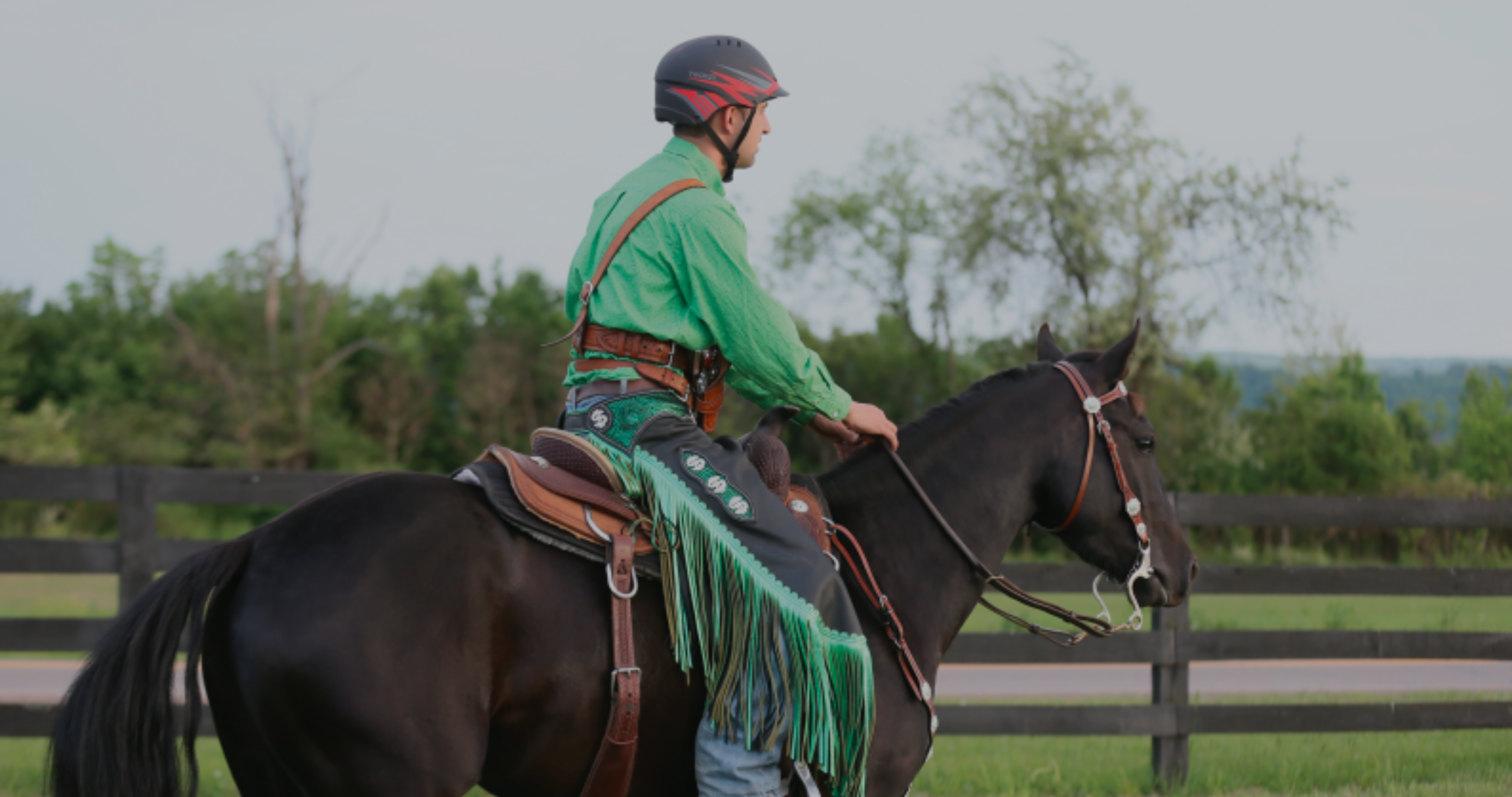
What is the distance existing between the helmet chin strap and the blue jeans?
55.2 inches

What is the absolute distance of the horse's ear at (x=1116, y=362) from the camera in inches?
125

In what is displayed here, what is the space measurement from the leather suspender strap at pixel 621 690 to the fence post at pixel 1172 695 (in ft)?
13.9

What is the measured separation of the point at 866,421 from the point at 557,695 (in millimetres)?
1057

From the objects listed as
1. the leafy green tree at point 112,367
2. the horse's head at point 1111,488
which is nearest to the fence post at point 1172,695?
the horse's head at point 1111,488

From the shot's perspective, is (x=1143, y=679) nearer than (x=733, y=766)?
No

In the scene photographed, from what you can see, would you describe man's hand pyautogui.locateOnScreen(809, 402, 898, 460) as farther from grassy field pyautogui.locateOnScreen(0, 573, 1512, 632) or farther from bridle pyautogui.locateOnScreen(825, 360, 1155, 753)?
grassy field pyautogui.locateOnScreen(0, 573, 1512, 632)

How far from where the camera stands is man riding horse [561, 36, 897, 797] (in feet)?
8.05

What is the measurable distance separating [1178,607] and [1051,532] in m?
3.07

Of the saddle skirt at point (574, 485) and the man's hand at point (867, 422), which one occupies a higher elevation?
the man's hand at point (867, 422)

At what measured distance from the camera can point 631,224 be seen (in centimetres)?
261

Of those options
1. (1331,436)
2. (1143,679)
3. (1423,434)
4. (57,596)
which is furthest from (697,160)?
(1331,436)

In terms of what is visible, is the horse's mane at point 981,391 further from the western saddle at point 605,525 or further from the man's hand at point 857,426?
the western saddle at point 605,525

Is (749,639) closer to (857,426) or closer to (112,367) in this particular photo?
(857,426)

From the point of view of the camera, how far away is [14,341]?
25000 millimetres
